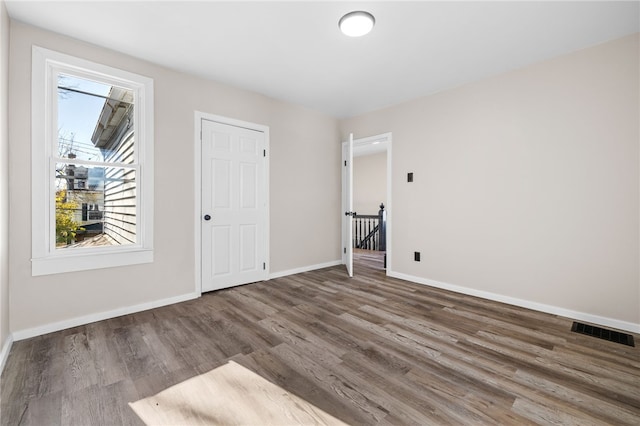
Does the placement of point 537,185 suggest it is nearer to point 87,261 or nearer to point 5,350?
point 87,261

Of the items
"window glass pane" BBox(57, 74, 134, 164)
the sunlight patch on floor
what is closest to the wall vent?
the sunlight patch on floor

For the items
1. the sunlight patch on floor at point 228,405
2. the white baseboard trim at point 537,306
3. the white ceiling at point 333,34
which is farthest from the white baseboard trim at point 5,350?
the white baseboard trim at point 537,306

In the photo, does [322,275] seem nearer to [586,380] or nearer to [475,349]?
[475,349]

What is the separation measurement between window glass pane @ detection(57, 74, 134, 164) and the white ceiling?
431mm

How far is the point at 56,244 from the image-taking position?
2547mm

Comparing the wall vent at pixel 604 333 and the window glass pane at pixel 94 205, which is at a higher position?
the window glass pane at pixel 94 205

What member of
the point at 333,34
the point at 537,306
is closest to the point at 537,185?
the point at 537,306

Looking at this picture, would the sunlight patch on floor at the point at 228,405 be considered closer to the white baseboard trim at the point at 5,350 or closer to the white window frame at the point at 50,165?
the white baseboard trim at the point at 5,350

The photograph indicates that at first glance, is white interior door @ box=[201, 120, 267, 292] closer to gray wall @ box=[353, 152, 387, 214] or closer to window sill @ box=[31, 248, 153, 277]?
window sill @ box=[31, 248, 153, 277]

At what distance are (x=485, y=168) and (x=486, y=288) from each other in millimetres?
1426

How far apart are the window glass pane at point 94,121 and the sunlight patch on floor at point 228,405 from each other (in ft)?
7.70

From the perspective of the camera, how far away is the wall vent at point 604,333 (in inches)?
91.0

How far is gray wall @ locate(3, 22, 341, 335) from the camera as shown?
2361 millimetres

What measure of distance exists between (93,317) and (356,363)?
2.51 m
